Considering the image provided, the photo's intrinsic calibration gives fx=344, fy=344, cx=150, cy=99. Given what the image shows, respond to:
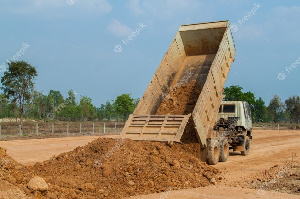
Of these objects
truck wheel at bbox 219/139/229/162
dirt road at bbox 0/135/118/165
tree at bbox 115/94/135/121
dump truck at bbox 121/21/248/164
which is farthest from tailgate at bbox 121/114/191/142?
tree at bbox 115/94/135/121

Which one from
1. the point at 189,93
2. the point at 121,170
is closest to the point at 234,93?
the point at 189,93

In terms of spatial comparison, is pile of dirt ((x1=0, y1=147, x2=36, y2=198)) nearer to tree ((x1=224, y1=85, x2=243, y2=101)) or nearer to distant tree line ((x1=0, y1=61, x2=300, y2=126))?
distant tree line ((x1=0, y1=61, x2=300, y2=126))

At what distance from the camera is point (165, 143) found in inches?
384

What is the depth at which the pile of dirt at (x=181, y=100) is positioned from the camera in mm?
11352

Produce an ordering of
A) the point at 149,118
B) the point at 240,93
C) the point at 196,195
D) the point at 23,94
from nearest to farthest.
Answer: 1. the point at 196,195
2. the point at 149,118
3. the point at 23,94
4. the point at 240,93

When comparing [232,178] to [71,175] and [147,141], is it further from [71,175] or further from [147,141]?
[71,175]

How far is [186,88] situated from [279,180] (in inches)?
181

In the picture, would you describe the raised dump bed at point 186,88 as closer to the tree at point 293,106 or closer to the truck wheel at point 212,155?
the truck wheel at point 212,155

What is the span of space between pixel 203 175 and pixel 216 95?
11.6 ft

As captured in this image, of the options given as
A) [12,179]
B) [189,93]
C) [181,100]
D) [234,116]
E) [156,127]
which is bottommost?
[12,179]

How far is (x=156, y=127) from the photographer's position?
1023cm

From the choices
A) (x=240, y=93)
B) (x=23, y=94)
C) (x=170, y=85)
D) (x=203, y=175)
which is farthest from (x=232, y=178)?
(x=240, y=93)

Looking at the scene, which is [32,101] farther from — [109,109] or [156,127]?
[109,109]

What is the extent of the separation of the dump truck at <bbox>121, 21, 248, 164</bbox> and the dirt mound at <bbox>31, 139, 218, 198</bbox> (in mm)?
728
